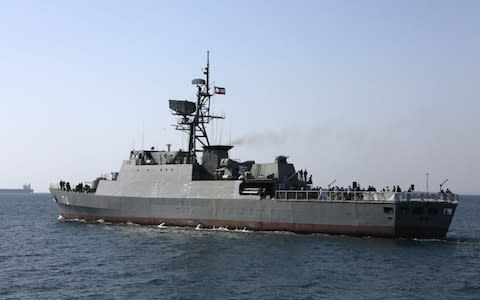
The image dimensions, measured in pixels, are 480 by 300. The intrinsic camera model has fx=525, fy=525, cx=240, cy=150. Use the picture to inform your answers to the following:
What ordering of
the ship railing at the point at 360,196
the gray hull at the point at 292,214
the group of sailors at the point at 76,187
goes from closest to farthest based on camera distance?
the ship railing at the point at 360,196
the gray hull at the point at 292,214
the group of sailors at the point at 76,187

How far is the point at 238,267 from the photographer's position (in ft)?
75.7

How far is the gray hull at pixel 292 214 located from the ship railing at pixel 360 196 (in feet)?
1.03

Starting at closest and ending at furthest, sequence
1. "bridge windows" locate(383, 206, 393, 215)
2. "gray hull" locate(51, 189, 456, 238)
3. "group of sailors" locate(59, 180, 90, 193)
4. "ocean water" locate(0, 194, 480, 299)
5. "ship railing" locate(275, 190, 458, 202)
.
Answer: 1. "ocean water" locate(0, 194, 480, 299)
2. "ship railing" locate(275, 190, 458, 202)
3. "bridge windows" locate(383, 206, 393, 215)
4. "gray hull" locate(51, 189, 456, 238)
5. "group of sailors" locate(59, 180, 90, 193)

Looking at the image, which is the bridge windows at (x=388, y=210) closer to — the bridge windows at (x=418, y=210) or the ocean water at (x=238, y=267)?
the bridge windows at (x=418, y=210)

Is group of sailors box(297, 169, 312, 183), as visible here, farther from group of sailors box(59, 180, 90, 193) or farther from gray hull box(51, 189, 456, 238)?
group of sailors box(59, 180, 90, 193)

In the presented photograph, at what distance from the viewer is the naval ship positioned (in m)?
29.7

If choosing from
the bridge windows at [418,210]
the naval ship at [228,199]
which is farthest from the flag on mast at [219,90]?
the bridge windows at [418,210]

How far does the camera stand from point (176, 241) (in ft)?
104

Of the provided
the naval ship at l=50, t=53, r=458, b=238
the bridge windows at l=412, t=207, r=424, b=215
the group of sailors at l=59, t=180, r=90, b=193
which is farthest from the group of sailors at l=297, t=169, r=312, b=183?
the group of sailors at l=59, t=180, r=90, b=193

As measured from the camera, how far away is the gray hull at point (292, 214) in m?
29.5

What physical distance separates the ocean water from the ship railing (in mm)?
2370

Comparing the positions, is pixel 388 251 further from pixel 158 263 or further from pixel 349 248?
pixel 158 263

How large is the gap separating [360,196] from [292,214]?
14.4 feet

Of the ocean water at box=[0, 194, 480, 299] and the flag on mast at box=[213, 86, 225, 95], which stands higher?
the flag on mast at box=[213, 86, 225, 95]
